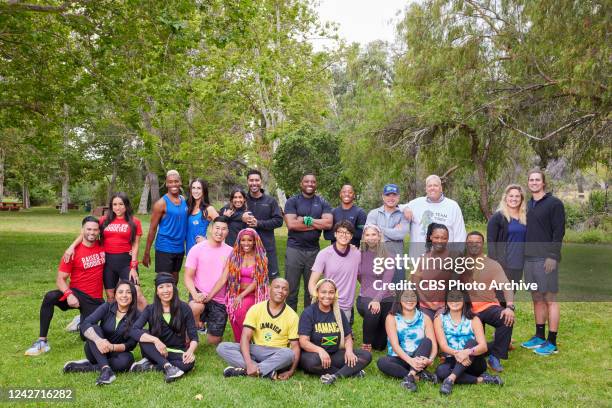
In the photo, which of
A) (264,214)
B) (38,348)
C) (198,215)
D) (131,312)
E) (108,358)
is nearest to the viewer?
(108,358)

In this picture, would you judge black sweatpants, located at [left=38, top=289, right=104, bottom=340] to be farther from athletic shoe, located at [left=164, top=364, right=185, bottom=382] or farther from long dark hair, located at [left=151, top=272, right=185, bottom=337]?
athletic shoe, located at [left=164, top=364, right=185, bottom=382]

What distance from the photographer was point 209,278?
6012mm

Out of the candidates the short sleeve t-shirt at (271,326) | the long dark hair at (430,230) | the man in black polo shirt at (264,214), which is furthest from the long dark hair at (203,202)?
the long dark hair at (430,230)

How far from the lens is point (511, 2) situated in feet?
37.8

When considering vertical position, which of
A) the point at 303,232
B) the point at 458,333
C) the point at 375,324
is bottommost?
the point at 375,324

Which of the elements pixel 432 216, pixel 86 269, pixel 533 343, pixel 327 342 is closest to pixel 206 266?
pixel 86 269

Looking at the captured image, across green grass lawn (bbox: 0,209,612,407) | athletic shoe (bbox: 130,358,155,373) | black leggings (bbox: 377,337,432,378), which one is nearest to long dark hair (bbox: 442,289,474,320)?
black leggings (bbox: 377,337,432,378)

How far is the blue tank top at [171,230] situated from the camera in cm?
668

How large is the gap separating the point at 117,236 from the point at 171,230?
2.36ft

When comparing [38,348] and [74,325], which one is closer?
[38,348]

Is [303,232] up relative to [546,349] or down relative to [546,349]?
up

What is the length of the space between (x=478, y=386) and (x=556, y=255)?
1.82 m

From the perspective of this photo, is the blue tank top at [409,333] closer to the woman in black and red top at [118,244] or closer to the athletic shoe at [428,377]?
the athletic shoe at [428,377]

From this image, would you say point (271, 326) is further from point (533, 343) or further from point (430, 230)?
point (533, 343)
